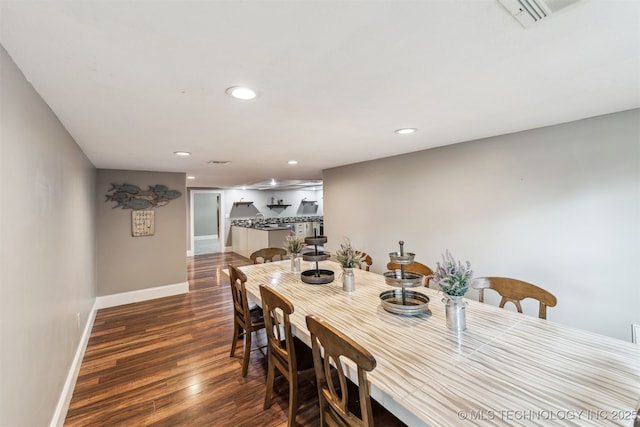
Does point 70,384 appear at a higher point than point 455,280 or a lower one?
lower

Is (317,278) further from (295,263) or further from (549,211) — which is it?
(549,211)

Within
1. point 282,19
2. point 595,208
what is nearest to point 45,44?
point 282,19

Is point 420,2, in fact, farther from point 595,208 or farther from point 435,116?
point 595,208

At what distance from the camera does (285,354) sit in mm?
1727

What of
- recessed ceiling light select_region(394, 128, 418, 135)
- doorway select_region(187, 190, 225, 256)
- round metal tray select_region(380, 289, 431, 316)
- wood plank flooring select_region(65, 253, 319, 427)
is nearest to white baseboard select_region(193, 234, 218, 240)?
doorway select_region(187, 190, 225, 256)

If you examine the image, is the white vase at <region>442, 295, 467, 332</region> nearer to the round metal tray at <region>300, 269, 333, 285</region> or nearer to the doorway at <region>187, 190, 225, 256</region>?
the round metal tray at <region>300, 269, 333, 285</region>

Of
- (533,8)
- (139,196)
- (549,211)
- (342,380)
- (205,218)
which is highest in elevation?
(533,8)

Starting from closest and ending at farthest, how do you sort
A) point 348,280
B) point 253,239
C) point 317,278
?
point 348,280, point 317,278, point 253,239

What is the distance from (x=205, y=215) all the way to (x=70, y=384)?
10.1 m

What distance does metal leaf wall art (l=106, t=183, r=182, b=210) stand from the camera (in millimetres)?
3977

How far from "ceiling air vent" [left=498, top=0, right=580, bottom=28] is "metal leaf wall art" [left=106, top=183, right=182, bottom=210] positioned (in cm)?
474

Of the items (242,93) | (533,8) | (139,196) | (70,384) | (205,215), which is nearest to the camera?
(533,8)

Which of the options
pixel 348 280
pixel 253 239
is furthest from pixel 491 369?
pixel 253 239

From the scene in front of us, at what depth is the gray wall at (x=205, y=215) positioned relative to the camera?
36.9ft
